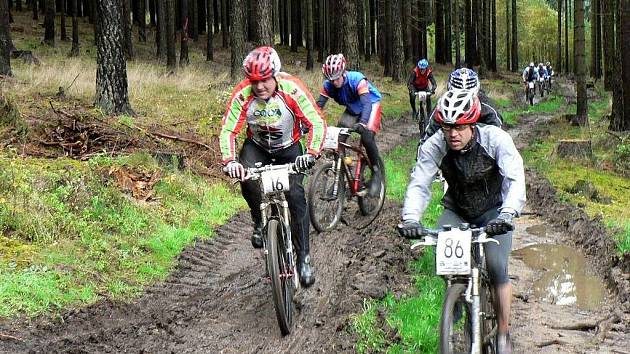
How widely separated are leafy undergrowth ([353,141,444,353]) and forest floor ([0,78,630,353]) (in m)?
A: 0.13

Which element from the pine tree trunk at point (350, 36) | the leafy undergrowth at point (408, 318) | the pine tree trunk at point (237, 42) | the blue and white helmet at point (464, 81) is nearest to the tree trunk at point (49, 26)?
the pine tree trunk at point (237, 42)

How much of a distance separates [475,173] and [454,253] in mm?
767

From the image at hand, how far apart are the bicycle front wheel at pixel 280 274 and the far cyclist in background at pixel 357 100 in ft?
10.5

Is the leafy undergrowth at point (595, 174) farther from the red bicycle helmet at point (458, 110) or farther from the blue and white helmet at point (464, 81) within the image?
the red bicycle helmet at point (458, 110)

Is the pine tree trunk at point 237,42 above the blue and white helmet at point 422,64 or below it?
above

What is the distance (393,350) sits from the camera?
5180 mm

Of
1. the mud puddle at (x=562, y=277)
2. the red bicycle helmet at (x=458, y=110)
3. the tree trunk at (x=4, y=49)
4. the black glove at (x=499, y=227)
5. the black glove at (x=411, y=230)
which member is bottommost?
the mud puddle at (x=562, y=277)

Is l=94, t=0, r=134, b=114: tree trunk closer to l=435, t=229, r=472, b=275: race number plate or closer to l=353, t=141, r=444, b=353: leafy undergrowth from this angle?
l=353, t=141, r=444, b=353: leafy undergrowth

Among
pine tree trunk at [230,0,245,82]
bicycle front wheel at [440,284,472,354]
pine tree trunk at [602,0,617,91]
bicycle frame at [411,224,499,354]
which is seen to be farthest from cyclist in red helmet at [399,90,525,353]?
pine tree trunk at [602,0,617,91]

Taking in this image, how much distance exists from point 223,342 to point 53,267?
2265mm

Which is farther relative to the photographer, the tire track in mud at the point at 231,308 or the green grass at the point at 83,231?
the green grass at the point at 83,231

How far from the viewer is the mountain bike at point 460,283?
4039 mm

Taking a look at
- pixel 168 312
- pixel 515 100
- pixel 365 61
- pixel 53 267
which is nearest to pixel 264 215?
pixel 168 312

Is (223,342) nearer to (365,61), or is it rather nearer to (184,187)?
(184,187)
